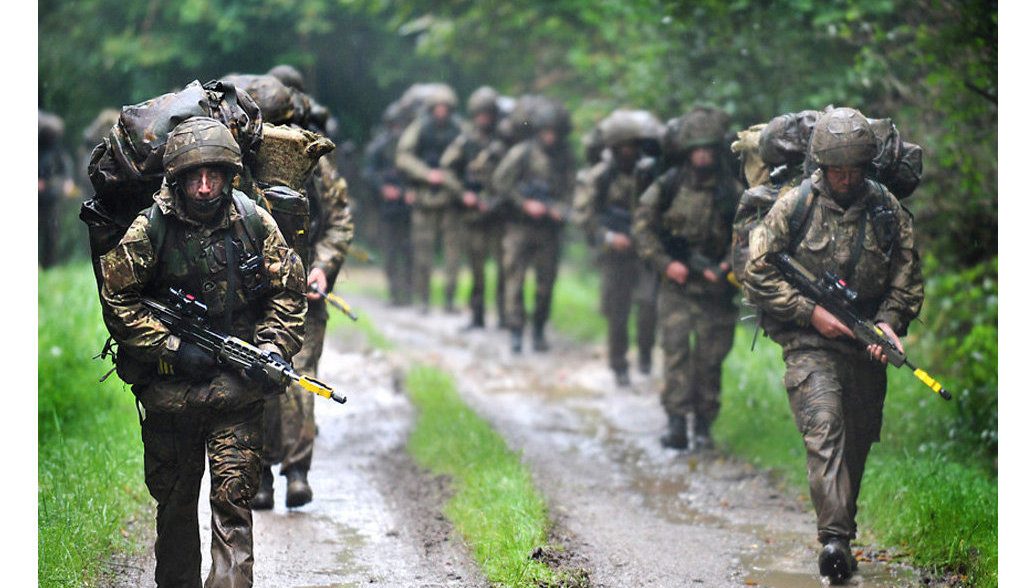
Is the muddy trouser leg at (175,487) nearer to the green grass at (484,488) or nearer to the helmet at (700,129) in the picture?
the green grass at (484,488)

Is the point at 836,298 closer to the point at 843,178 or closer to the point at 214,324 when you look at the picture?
the point at 843,178

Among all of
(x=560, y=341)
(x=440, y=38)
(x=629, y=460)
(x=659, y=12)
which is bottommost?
(x=560, y=341)

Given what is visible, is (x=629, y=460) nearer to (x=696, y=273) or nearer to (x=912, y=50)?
(x=696, y=273)

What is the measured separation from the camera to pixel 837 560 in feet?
21.9

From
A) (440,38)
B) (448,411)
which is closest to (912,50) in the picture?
(448,411)

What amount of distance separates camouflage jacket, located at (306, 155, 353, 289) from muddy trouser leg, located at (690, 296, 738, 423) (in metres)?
2.97

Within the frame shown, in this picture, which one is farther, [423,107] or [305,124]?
[423,107]

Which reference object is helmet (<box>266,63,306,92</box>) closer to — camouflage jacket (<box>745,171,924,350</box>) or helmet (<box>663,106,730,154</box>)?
helmet (<box>663,106,730,154</box>)

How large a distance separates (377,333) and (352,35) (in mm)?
7132

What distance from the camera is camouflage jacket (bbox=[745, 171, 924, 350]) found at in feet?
22.5

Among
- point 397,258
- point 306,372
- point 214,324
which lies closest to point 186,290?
point 214,324

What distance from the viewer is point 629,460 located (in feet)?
33.0

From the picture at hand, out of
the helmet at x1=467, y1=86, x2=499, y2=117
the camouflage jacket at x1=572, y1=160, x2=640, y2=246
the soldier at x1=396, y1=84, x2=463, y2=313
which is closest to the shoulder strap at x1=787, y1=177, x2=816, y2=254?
the camouflage jacket at x1=572, y1=160, x2=640, y2=246

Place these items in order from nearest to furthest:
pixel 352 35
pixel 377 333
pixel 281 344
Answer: pixel 281 344 → pixel 377 333 → pixel 352 35
